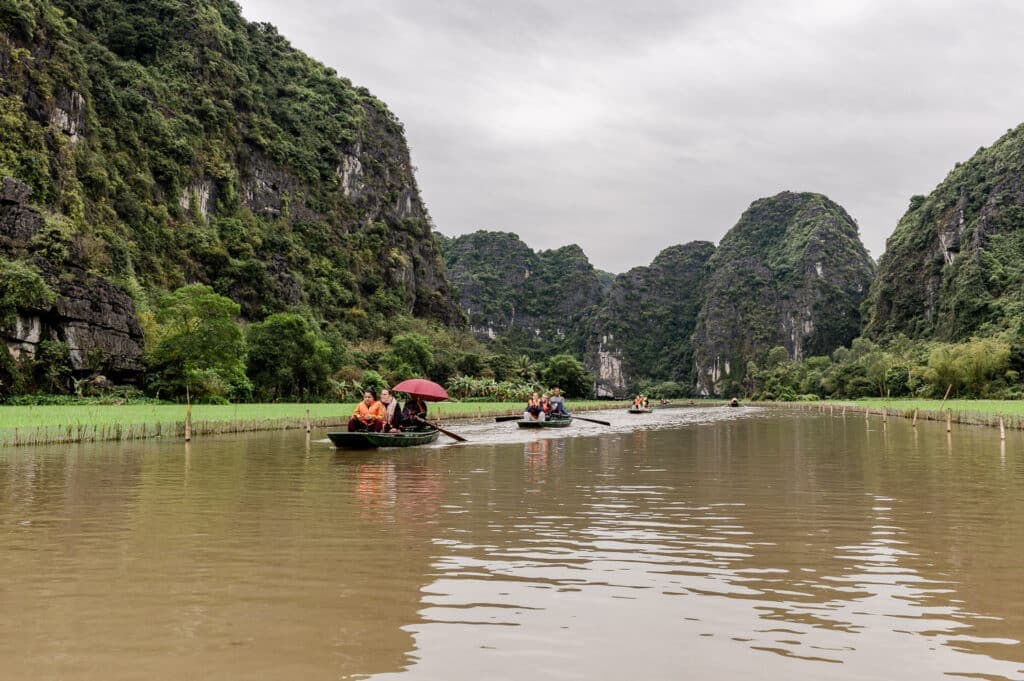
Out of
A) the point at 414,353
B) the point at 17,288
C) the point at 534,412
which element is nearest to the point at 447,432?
the point at 534,412

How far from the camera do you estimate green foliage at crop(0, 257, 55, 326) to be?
3972 centimetres

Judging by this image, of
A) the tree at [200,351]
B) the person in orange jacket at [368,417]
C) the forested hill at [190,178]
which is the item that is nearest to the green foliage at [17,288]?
the forested hill at [190,178]

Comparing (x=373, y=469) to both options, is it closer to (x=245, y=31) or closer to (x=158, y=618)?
(x=158, y=618)

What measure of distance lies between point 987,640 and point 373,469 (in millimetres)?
13025

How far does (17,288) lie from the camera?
3988 cm

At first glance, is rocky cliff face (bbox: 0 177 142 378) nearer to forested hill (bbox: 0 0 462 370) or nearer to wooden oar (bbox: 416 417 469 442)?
forested hill (bbox: 0 0 462 370)

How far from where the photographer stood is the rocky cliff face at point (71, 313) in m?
42.0

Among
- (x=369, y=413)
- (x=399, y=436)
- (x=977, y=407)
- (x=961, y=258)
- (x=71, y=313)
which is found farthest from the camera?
(x=961, y=258)

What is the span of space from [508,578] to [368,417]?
50.4 ft

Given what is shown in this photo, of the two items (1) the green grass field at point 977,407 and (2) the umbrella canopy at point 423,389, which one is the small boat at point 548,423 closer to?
(2) the umbrella canopy at point 423,389

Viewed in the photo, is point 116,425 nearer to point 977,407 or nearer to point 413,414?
point 413,414

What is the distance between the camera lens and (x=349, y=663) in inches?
184

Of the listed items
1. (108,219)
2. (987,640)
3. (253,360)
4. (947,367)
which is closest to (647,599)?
(987,640)

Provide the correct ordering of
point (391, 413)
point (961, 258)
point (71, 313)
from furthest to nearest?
1. point (961, 258)
2. point (71, 313)
3. point (391, 413)
